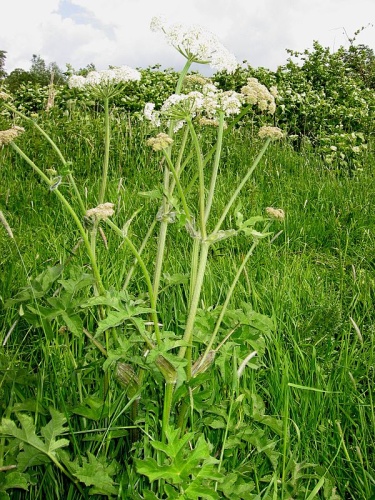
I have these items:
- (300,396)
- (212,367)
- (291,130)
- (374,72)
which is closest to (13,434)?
(212,367)

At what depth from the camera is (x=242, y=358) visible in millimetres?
1877

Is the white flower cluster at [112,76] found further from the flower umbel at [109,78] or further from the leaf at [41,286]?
the leaf at [41,286]

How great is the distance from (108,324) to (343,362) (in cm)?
121

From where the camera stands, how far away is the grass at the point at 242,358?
1745 millimetres

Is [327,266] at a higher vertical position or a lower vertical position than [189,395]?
higher

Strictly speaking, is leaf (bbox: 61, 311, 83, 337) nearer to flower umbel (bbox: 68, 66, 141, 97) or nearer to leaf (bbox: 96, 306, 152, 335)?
leaf (bbox: 96, 306, 152, 335)

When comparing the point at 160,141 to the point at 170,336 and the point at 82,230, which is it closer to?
the point at 82,230

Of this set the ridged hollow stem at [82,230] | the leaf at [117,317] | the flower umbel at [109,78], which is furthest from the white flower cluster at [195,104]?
the leaf at [117,317]

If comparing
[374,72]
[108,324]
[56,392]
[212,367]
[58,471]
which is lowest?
[58,471]

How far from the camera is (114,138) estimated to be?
581 centimetres

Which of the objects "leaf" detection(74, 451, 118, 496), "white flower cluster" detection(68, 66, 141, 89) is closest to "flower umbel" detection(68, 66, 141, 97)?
"white flower cluster" detection(68, 66, 141, 89)

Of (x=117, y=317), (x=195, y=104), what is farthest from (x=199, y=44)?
(x=117, y=317)

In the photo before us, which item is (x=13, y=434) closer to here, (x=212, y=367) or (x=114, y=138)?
(x=212, y=367)

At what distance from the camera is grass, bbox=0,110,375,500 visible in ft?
5.73
